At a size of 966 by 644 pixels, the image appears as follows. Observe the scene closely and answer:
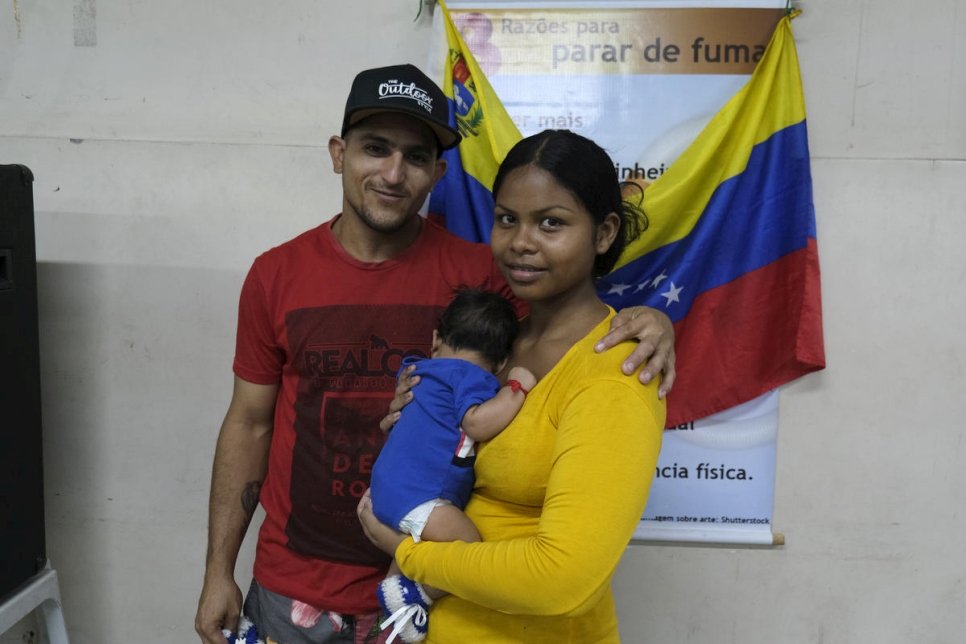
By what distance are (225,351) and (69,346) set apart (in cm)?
48

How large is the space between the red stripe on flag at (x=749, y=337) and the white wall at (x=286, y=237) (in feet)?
0.39

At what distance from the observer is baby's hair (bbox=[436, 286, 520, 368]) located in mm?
1289

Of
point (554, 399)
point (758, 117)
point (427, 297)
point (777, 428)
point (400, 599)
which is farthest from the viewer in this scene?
point (777, 428)

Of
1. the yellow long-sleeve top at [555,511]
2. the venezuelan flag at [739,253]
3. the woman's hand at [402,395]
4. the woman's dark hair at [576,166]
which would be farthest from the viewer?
the venezuelan flag at [739,253]

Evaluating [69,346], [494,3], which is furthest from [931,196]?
[69,346]

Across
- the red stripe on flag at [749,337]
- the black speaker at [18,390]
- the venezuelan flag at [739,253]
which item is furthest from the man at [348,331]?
the red stripe on flag at [749,337]

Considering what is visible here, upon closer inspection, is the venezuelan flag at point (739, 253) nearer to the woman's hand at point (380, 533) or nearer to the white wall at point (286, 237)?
the white wall at point (286, 237)

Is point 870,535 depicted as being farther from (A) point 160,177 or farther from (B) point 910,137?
(A) point 160,177

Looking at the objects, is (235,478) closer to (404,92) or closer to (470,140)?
(404,92)

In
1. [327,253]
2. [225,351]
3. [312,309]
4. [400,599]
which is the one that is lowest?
[400,599]

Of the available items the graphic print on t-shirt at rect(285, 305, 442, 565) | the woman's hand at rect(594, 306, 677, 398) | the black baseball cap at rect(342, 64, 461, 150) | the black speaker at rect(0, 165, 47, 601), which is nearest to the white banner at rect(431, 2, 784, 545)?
the black baseball cap at rect(342, 64, 461, 150)

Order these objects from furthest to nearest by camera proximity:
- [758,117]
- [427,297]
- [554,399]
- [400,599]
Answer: [758,117] → [427,297] → [400,599] → [554,399]

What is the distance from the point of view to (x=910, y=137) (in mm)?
2045

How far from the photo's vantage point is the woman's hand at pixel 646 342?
105cm
